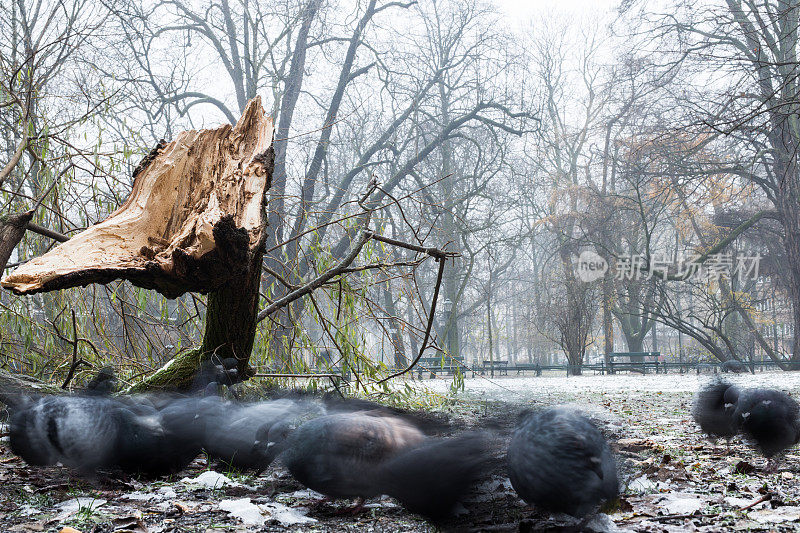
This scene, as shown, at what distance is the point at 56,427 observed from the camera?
157 centimetres

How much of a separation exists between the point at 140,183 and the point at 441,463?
178 cm

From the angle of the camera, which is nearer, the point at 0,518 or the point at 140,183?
the point at 0,518

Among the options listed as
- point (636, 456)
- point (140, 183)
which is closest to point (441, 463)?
point (636, 456)

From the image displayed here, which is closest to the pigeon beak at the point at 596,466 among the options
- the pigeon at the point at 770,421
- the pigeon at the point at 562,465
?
the pigeon at the point at 562,465

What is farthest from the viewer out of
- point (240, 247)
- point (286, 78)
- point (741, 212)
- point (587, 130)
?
point (587, 130)

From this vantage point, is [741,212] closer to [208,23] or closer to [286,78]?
[286,78]

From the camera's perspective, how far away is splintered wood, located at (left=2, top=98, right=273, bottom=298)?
171 cm

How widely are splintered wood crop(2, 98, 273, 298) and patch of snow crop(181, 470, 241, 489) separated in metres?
0.61

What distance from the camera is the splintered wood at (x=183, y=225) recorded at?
171 centimetres

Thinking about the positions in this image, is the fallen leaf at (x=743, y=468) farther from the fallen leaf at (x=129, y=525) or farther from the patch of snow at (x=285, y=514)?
the fallen leaf at (x=129, y=525)

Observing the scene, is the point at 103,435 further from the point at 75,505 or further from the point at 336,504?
the point at 336,504

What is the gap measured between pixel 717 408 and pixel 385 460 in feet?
5.46

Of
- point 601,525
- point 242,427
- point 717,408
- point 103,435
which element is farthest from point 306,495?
point 717,408

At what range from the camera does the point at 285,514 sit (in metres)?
1.43
